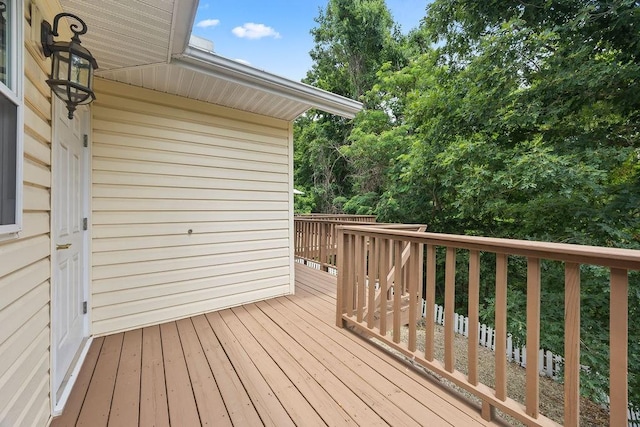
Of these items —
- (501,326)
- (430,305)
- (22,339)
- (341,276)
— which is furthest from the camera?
(341,276)

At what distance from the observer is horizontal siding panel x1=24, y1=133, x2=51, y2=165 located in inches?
50.6

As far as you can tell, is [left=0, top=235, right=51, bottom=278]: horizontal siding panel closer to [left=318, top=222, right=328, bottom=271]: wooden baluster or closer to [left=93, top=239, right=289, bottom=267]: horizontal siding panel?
[left=93, top=239, right=289, bottom=267]: horizontal siding panel

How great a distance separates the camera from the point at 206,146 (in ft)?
10.2

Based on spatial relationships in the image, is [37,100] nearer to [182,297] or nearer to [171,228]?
[171,228]

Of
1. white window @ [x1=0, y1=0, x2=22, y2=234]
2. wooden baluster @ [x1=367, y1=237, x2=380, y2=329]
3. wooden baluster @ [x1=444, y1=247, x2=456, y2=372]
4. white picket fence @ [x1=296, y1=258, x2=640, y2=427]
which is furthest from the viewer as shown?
white picket fence @ [x1=296, y1=258, x2=640, y2=427]

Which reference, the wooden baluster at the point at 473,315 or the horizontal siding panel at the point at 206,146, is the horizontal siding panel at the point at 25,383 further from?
the wooden baluster at the point at 473,315

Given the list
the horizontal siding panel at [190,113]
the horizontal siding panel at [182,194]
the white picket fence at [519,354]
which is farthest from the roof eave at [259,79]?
the white picket fence at [519,354]

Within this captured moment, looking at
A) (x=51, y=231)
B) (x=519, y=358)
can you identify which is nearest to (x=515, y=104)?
(x=519, y=358)

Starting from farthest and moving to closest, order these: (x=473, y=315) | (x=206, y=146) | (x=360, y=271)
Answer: (x=206, y=146)
(x=360, y=271)
(x=473, y=315)

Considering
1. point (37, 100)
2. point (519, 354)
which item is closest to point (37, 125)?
point (37, 100)

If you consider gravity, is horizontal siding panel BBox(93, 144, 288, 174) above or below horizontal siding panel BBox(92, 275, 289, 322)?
above

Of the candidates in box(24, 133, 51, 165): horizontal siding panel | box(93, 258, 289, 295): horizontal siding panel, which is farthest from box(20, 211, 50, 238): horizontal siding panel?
box(93, 258, 289, 295): horizontal siding panel

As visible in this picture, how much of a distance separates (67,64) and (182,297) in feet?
7.11

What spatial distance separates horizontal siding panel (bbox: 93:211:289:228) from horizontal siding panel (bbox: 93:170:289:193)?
0.88 ft
